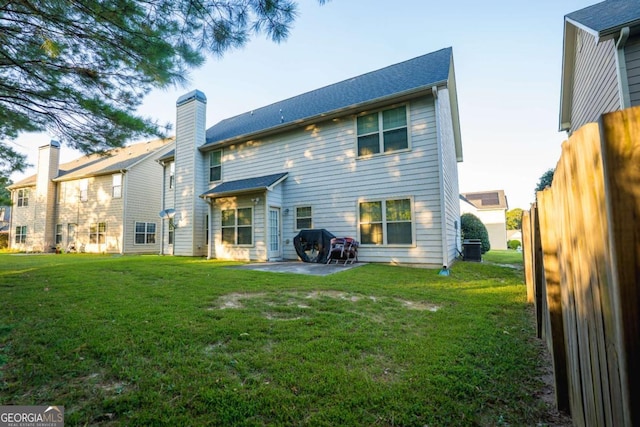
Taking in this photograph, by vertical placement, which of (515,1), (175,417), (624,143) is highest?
(515,1)

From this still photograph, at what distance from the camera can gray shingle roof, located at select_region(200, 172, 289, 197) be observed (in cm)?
1037

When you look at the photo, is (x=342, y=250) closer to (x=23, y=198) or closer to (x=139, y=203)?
(x=139, y=203)

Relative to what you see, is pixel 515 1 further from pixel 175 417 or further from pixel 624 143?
pixel 175 417

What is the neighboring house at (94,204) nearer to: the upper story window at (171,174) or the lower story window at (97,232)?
the lower story window at (97,232)

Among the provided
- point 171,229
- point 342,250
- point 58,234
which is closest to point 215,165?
point 171,229

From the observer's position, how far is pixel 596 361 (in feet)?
3.79

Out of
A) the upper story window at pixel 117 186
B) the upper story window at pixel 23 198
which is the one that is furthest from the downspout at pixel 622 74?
the upper story window at pixel 23 198

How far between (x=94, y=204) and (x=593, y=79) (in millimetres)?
24249

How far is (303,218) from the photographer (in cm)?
1058

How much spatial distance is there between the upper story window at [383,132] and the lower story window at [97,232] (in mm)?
17409

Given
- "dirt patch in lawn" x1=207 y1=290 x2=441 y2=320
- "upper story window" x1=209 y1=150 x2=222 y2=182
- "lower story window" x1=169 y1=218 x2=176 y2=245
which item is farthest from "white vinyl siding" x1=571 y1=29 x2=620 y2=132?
"lower story window" x1=169 y1=218 x2=176 y2=245

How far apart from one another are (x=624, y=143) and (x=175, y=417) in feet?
7.94

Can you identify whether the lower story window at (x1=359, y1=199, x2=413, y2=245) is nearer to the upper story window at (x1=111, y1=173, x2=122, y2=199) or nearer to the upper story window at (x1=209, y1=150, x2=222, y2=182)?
the upper story window at (x1=209, y1=150, x2=222, y2=182)

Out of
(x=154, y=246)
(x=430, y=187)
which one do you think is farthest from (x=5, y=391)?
(x=154, y=246)
